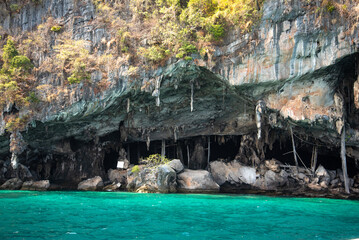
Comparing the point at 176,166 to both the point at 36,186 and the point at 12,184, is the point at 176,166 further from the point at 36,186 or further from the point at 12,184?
the point at 12,184

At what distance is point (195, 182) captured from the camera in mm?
19516

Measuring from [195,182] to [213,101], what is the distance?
563 cm

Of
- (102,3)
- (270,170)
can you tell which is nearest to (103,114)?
(102,3)

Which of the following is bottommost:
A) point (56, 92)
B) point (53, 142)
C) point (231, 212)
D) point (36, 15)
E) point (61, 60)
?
point (231, 212)

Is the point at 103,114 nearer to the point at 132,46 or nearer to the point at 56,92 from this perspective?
the point at 56,92

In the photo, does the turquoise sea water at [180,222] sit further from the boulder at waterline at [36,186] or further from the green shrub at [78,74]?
the boulder at waterline at [36,186]

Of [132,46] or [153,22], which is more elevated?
[153,22]

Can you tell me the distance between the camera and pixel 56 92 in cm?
2105

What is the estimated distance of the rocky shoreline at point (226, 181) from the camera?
62.4 feet

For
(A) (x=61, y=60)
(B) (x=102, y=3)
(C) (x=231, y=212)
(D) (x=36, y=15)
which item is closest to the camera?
(C) (x=231, y=212)

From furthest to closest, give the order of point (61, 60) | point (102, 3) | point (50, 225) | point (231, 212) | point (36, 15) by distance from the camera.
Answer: point (36, 15) < point (102, 3) < point (61, 60) < point (231, 212) < point (50, 225)

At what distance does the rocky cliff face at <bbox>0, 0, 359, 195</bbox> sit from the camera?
50.9 feet

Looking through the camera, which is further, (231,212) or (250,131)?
(250,131)

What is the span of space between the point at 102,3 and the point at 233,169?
53.2 feet
